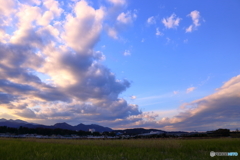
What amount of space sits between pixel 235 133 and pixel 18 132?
135 metres

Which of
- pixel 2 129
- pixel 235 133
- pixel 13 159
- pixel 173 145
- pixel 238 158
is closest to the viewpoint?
pixel 13 159

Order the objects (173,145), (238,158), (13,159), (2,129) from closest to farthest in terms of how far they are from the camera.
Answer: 1. (13,159)
2. (238,158)
3. (173,145)
4. (2,129)

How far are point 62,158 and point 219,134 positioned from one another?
7560cm

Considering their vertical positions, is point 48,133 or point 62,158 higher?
point 48,133

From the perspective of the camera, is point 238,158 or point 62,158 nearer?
point 62,158

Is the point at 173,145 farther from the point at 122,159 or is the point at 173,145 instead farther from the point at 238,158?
the point at 122,159

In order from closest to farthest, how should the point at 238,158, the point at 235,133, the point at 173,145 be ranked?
the point at 238,158 < the point at 173,145 < the point at 235,133

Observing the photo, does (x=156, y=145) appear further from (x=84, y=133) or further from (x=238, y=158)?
(x=84, y=133)

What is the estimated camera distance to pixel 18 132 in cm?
14138

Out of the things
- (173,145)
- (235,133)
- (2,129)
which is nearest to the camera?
(173,145)

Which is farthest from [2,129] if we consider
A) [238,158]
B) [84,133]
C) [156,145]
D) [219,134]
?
[238,158]

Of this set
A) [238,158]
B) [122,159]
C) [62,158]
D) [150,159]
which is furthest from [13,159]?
[238,158]

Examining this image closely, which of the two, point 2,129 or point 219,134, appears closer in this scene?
point 219,134

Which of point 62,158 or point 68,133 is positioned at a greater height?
point 68,133
